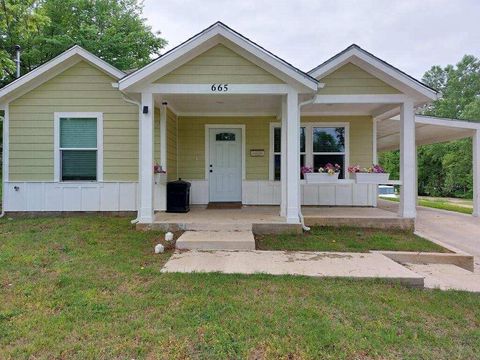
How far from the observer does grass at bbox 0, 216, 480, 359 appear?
236cm

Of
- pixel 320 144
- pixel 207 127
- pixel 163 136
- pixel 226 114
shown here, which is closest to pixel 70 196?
pixel 163 136

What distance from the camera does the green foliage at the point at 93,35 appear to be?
53.6 feet

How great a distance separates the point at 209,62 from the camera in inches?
241

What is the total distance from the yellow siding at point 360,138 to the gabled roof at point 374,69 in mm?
2184

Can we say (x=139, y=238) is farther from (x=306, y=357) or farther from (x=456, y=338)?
(x=456, y=338)

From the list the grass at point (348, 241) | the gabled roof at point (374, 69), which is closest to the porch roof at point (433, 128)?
the gabled roof at point (374, 69)

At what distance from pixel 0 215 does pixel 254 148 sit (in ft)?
20.6

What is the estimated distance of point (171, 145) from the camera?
27.2ft

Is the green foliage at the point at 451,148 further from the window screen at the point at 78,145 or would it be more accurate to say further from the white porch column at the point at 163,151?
the window screen at the point at 78,145

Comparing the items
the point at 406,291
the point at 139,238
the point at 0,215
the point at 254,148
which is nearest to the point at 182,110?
the point at 254,148

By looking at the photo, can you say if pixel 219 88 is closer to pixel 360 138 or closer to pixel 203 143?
pixel 203 143

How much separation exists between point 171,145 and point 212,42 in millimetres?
3065

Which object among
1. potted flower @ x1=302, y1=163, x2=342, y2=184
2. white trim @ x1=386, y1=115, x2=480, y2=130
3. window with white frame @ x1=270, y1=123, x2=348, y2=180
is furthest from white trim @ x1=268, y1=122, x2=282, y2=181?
white trim @ x1=386, y1=115, x2=480, y2=130

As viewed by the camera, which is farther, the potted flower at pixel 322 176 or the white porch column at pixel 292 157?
the potted flower at pixel 322 176
